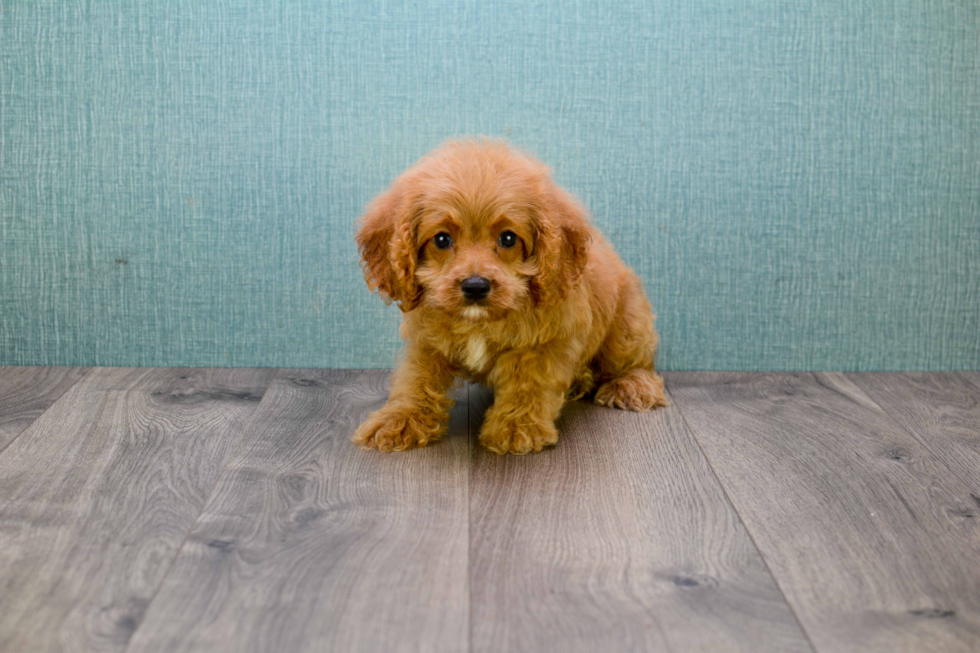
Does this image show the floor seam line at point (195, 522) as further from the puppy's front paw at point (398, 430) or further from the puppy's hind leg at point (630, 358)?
the puppy's hind leg at point (630, 358)

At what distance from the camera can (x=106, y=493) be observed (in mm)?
2035

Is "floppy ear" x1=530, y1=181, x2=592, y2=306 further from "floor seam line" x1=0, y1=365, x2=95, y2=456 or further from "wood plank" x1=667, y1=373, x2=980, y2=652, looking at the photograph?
"floor seam line" x1=0, y1=365, x2=95, y2=456

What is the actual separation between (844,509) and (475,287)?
100 cm

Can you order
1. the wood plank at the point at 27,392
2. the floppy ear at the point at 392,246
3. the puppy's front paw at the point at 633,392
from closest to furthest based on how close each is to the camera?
the floppy ear at the point at 392,246
the wood plank at the point at 27,392
the puppy's front paw at the point at 633,392

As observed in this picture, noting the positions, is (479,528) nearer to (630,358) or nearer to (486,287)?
(486,287)

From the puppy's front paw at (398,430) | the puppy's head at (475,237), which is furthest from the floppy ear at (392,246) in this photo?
the puppy's front paw at (398,430)

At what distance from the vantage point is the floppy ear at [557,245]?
2.23m

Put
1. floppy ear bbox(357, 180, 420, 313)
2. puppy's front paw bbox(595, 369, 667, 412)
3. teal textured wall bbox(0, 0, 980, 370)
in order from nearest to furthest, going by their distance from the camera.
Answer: floppy ear bbox(357, 180, 420, 313)
puppy's front paw bbox(595, 369, 667, 412)
teal textured wall bbox(0, 0, 980, 370)

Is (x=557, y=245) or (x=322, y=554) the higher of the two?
(x=557, y=245)

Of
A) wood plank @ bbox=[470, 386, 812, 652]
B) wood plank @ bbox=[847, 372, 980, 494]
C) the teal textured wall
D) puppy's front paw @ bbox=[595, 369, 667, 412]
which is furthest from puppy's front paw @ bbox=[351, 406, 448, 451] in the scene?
wood plank @ bbox=[847, 372, 980, 494]

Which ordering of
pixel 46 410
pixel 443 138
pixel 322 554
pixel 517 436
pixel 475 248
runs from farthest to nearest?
pixel 443 138
pixel 46 410
pixel 517 436
pixel 475 248
pixel 322 554

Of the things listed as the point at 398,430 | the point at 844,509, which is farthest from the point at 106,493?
the point at 844,509

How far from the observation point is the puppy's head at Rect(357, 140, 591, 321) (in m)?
2.17

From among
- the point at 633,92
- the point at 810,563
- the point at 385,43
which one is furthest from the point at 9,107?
the point at 810,563
